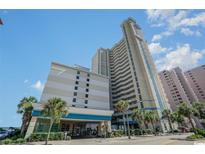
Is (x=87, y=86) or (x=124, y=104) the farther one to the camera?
(x=87, y=86)

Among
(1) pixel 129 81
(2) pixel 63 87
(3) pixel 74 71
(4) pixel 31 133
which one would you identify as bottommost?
(4) pixel 31 133

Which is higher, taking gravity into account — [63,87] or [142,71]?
[142,71]

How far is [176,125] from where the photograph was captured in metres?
53.6

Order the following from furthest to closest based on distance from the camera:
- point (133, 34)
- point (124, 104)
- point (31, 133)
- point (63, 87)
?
point (133, 34) < point (63, 87) < point (124, 104) < point (31, 133)

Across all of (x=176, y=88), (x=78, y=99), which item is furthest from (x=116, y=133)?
(x=176, y=88)

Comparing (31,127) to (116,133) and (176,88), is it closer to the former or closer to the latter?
(116,133)

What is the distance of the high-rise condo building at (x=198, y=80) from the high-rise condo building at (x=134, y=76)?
40451mm

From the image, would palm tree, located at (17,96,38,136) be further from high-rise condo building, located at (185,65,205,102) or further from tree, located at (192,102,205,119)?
high-rise condo building, located at (185,65,205,102)

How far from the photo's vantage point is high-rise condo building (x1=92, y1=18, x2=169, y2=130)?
2077 inches

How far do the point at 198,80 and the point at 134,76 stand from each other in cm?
5182

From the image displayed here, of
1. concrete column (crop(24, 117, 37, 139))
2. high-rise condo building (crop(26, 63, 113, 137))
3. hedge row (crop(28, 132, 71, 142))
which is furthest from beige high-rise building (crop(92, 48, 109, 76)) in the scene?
concrete column (crop(24, 117, 37, 139))
